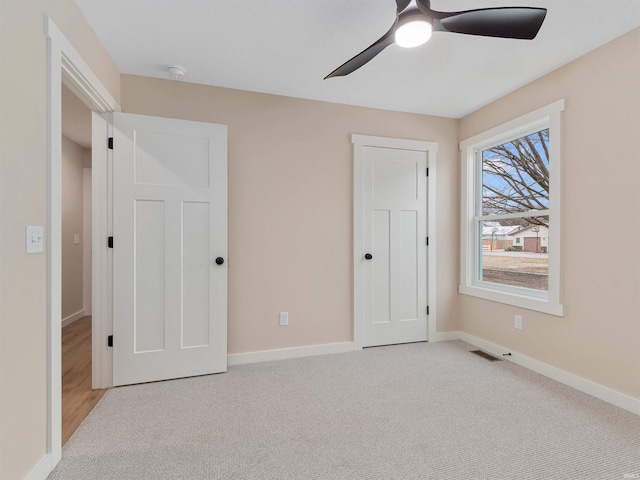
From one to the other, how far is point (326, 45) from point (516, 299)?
2595 mm

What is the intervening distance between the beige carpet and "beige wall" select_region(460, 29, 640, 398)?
0.99ft

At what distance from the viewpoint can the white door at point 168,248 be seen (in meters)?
2.54

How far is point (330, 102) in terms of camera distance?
10.6 ft

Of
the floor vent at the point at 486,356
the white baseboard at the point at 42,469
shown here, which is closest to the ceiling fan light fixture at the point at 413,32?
the white baseboard at the point at 42,469

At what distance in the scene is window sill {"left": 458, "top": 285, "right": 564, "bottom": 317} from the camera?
2.65 m

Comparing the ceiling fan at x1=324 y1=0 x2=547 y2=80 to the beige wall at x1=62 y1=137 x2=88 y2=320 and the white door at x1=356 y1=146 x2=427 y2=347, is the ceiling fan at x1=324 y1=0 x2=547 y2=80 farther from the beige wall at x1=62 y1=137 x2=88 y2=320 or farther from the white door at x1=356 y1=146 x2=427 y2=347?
the beige wall at x1=62 y1=137 x2=88 y2=320

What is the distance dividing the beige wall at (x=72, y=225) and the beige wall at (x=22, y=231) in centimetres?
330

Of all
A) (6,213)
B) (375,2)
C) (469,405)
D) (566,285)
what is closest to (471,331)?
(566,285)

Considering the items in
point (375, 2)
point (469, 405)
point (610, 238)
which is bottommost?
point (469, 405)

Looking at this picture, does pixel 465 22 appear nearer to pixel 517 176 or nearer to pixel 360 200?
pixel 360 200

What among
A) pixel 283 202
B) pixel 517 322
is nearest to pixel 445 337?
pixel 517 322

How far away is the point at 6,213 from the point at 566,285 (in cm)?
337

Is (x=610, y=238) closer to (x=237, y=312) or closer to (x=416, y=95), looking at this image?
(x=416, y=95)

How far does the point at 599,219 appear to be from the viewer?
234cm
